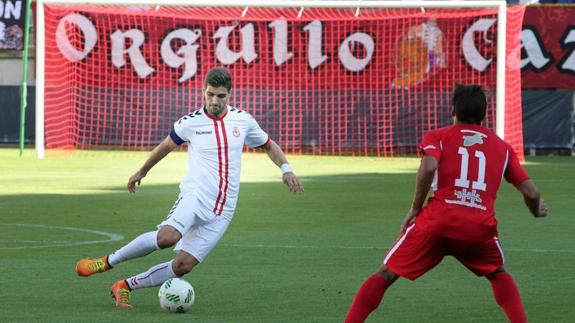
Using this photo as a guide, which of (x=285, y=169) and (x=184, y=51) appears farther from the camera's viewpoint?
(x=184, y=51)

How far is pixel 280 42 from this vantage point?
107 feet

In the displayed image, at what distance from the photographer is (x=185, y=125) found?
9.38 meters

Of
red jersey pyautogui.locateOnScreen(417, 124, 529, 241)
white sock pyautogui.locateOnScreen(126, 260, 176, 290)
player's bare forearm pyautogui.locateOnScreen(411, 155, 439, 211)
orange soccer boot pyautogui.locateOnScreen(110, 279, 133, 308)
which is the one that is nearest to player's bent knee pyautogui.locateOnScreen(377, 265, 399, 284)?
red jersey pyautogui.locateOnScreen(417, 124, 529, 241)

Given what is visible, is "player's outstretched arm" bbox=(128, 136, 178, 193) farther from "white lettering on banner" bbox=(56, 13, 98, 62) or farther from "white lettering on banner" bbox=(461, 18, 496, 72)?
"white lettering on banner" bbox=(461, 18, 496, 72)

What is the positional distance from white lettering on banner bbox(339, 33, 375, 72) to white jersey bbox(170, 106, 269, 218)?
23.3 metres

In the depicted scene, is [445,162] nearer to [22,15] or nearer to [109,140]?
[22,15]

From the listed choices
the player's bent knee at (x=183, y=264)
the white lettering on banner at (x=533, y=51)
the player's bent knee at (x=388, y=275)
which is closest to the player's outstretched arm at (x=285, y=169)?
the player's bent knee at (x=183, y=264)

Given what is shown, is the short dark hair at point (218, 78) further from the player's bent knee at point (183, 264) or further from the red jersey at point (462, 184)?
the red jersey at point (462, 184)

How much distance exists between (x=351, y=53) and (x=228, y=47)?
3.04 meters

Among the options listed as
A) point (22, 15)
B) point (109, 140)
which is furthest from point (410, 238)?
point (109, 140)

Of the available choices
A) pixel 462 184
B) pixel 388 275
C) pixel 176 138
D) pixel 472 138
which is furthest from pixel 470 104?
pixel 176 138

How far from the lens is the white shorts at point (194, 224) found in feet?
29.8

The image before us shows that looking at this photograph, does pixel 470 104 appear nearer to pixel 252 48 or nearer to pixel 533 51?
pixel 252 48

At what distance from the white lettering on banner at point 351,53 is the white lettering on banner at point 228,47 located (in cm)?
220
